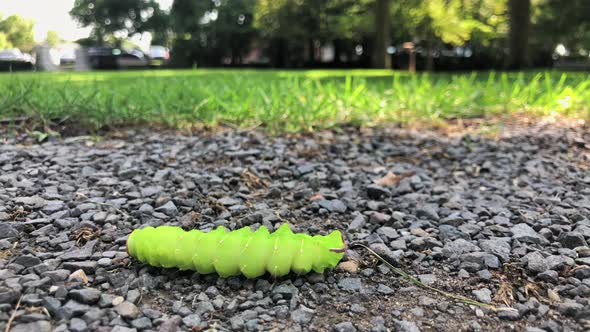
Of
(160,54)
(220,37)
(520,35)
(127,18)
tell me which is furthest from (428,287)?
(127,18)

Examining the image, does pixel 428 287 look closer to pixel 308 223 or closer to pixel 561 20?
pixel 308 223

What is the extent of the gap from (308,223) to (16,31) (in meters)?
3.58

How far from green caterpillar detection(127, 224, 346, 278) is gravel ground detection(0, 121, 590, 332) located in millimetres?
47

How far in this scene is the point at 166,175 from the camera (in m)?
2.21

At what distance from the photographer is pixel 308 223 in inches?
71.2

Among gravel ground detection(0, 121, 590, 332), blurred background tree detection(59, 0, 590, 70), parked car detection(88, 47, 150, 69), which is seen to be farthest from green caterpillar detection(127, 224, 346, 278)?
parked car detection(88, 47, 150, 69)

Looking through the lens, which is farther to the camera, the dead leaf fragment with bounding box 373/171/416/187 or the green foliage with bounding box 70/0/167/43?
the green foliage with bounding box 70/0/167/43

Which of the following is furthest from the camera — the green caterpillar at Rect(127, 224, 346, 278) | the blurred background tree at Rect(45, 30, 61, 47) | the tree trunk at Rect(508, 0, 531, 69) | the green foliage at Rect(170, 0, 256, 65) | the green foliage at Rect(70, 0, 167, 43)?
the green foliage at Rect(70, 0, 167, 43)

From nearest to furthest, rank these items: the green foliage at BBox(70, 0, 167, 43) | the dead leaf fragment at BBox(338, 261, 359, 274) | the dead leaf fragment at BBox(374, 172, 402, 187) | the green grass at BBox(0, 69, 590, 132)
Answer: the dead leaf fragment at BBox(338, 261, 359, 274) → the dead leaf fragment at BBox(374, 172, 402, 187) → the green grass at BBox(0, 69, 590, 132) → the green foliage at BBox(70, 0, 167, 43)

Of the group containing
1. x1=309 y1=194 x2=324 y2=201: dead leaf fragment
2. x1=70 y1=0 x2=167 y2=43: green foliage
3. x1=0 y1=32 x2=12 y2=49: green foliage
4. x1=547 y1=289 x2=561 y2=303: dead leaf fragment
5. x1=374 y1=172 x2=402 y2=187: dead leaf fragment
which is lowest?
x1=547 y1=289 x2=561 y2=303: dead leaf fragment

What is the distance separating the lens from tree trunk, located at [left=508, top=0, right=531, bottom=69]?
33.6ft

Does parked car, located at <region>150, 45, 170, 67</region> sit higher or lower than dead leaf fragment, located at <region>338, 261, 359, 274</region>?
higher

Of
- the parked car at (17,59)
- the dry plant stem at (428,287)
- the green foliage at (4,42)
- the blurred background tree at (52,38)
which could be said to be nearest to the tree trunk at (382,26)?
the blurred background tree at (52,38)

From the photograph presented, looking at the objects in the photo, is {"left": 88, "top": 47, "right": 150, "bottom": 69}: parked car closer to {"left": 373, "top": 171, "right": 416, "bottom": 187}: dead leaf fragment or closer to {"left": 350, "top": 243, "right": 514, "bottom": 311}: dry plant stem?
{"left": 373, "top": 171, "right": 416, "bottom": 187}: dead leaf fragment
